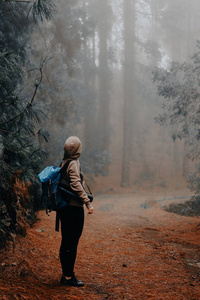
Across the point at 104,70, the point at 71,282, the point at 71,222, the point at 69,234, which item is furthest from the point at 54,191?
the point at 104,70

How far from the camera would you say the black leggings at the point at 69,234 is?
3.55 m

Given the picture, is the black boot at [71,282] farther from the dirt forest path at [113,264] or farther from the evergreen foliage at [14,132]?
the evergreen foliage at [14,132]

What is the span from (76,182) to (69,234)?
72cm

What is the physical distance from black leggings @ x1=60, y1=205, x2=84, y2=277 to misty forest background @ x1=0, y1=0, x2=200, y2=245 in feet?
4.83

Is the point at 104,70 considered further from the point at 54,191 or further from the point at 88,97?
the point at 54,191

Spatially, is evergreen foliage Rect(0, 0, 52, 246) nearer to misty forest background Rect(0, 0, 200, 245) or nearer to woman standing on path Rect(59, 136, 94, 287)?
misty forest background Rect(0, 0, 200, 245)

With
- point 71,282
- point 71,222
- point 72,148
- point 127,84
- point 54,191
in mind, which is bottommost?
point 71,282

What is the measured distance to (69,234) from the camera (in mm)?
3588

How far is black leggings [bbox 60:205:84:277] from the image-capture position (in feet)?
11.7

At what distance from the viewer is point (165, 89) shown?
31.9ft

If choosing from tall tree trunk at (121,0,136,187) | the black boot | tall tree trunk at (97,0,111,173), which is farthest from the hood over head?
tall tree trunk at (97,0,111,173)

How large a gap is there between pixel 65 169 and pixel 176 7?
2202 cm

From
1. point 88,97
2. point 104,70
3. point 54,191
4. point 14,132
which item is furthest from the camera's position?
point 104,70

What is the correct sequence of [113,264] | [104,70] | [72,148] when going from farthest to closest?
[104,70] → [113,264] → [72,148]
